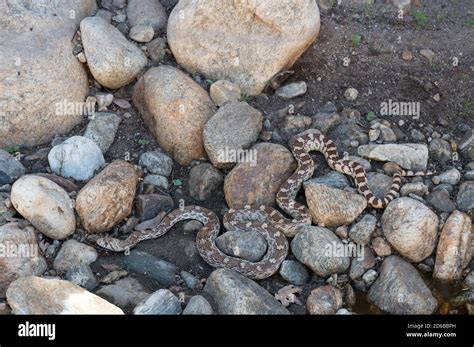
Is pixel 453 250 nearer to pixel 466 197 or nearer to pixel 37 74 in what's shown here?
pixel 466 197

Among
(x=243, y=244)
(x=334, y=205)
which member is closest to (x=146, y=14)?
(x=243, y=244)

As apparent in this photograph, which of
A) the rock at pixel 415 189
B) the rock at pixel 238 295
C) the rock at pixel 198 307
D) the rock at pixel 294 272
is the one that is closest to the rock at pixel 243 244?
the rock at pixel 294 272

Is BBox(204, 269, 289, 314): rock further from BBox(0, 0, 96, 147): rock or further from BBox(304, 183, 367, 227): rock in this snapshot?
BBox(0, 0, 96, 147): rock

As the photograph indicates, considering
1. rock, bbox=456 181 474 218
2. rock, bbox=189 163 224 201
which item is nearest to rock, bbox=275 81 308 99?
rock, bbox=189 163 224 201

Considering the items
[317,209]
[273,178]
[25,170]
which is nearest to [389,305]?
[317,209]

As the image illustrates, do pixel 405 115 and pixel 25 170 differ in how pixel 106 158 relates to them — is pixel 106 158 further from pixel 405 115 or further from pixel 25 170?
pixel 405 115

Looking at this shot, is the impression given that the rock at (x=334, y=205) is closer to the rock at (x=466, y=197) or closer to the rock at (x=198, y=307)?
the rock at (x=466, y=197)

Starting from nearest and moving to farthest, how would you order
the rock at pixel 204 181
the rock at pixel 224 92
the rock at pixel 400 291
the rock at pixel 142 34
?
the rock at pixel 400 291 < the rock at pixel 204 181 < the rock at pixel 224 92 < the rock at pixel 142 34
